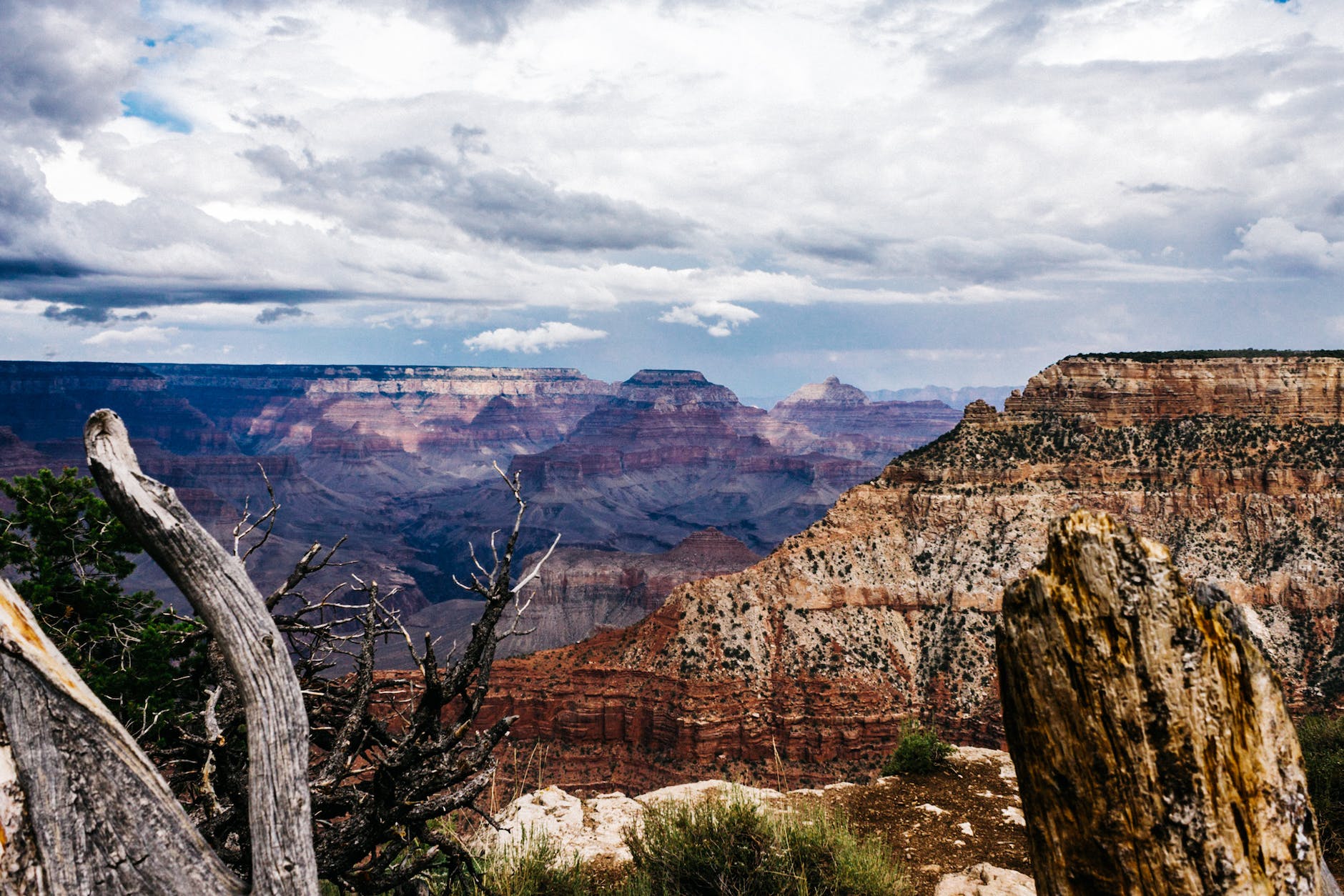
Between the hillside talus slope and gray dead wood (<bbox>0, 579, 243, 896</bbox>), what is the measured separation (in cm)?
4755

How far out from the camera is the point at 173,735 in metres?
7.73

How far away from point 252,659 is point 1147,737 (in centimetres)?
540

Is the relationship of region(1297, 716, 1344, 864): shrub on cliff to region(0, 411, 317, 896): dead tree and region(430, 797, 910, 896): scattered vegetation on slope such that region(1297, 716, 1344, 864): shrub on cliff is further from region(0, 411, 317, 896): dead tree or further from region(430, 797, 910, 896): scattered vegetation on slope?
region(0, 411, 317, 896): dead tree

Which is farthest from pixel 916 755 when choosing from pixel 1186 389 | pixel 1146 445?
pixel 1186 389

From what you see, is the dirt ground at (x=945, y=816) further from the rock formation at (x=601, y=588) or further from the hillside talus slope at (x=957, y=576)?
the rock formation at (x=601, y=588)

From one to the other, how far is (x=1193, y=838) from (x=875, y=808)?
12.1 meters

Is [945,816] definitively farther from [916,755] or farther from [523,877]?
[523,877]

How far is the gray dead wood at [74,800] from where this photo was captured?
12.9 feet

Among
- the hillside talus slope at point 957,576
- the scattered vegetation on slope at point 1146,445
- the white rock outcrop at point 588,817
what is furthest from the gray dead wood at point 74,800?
the scattered vegetation on slope at point 1146,445

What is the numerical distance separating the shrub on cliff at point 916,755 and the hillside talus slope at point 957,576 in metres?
32.5

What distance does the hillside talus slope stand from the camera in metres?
49.3

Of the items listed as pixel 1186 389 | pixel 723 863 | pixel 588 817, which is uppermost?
pixel 1186 389

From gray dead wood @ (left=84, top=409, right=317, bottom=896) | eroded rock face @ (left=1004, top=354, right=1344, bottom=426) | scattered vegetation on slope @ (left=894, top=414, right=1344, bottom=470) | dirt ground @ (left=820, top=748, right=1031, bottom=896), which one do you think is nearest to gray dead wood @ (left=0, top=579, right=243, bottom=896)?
gray dead wood @ (left=84, top=409, right=317, bottom=896)

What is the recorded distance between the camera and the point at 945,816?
1458 cm
